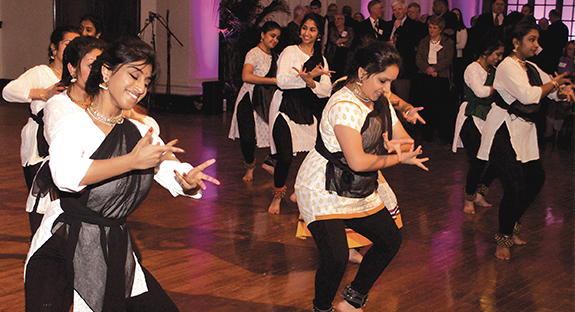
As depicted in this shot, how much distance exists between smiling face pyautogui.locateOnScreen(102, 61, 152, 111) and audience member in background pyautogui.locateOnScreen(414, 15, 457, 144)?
655 centimetres

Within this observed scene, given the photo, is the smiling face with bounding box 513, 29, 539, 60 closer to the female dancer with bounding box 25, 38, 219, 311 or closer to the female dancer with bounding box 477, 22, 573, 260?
the female dancer with bounding box 477, 22, 573, 260

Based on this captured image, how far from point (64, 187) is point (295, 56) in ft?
9.81

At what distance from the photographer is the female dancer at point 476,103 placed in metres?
4.64

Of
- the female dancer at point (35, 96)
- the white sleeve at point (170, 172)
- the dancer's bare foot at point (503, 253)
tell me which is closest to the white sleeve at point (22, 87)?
the female dancer at point (35, 96)

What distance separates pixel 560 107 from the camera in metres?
8.70

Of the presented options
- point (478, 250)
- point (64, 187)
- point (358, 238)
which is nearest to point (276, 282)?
point (358, 238)

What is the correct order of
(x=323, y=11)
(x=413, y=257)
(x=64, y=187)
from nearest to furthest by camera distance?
(x=64, y=187) → (x=413, y=257) → (x=323, y=11)

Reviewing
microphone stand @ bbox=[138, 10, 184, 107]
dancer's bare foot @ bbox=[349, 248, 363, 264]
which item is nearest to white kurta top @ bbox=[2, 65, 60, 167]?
dancer's bare foot @ bbox=[349, 248, 363, 264]

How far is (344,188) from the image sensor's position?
110 inches

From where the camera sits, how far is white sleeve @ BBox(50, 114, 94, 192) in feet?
6.11

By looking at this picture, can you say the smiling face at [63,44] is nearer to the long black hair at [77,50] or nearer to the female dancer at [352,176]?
the long black hair at [77,50]

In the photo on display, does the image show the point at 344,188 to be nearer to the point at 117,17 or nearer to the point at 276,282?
the point at 276,282

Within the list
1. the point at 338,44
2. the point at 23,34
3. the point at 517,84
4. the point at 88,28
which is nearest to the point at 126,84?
the point at 88,28

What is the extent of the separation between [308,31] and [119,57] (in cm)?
270
